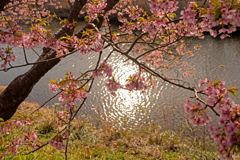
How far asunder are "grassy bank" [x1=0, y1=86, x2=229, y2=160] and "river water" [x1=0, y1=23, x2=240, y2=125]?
27.9 inches

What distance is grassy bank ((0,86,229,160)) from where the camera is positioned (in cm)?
309

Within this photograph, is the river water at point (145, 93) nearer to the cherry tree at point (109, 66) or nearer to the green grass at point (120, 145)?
the green grass at point (120, 145)

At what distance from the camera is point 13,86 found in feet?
6.56

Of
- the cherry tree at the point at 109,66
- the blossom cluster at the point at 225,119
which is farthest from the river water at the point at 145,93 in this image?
the blossom cluster at the point at 225,119

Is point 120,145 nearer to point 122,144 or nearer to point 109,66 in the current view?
point 122,144

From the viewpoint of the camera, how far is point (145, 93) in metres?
6.71

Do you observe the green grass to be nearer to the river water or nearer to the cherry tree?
the river water

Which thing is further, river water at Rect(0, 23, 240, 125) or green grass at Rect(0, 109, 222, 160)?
river water at Rect(0, 23, 240, 125)

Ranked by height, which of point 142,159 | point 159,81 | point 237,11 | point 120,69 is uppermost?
point 120,69

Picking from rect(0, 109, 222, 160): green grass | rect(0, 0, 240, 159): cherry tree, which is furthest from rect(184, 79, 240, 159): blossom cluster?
rect(0, 109, 222, 160): green grass

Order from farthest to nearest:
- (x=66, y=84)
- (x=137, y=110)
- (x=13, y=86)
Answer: (x=137, y=110), (x=13, y=86), (x=66, y=84)

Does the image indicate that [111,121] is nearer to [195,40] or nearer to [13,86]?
[13,86]

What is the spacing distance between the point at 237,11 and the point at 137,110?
17.2 ft

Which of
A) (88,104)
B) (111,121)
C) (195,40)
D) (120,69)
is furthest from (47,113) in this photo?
(195,40)
